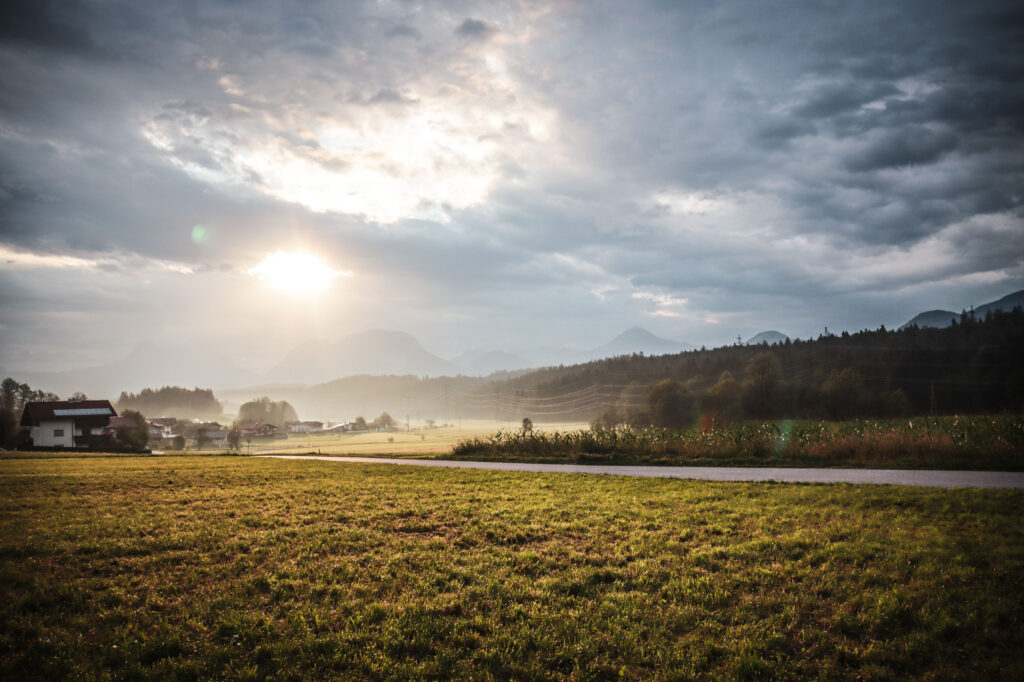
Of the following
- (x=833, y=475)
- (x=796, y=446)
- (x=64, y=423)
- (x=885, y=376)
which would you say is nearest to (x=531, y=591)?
(x=833, y=475)

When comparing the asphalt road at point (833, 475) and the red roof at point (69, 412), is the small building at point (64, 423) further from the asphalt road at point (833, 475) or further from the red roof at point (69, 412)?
the asphalt road at point (833, 475)

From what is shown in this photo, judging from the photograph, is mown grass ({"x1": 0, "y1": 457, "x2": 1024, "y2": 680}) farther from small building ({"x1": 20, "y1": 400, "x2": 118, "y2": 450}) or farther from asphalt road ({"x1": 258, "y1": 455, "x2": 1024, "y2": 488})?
small building ({"x1": 20, "y1": 400, "x2": 118, "y2": 450})

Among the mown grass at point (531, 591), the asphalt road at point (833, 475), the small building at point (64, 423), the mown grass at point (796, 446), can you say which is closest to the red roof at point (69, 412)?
the small building at point (64, 423)

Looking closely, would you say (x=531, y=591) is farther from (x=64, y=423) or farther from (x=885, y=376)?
(x=64, y=423)

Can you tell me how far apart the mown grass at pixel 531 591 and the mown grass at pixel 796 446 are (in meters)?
7.69

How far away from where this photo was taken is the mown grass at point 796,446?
17.2 metres

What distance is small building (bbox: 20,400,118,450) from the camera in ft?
254

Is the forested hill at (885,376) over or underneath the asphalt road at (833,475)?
over

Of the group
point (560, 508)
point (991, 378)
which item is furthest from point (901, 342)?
point (560, 508)

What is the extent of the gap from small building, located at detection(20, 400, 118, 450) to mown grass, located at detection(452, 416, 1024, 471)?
8239 cm

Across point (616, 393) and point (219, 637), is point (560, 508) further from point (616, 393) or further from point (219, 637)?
point (616, 393)

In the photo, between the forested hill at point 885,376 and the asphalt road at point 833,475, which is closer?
the asphalt road at point 833,475

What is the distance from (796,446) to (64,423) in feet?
339

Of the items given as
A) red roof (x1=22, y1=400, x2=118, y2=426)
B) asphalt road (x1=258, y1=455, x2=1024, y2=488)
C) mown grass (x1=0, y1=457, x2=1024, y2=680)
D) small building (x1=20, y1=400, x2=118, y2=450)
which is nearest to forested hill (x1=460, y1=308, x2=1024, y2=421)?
asphalt road (x1=258, y1=455, x2=1024, y2=488)
